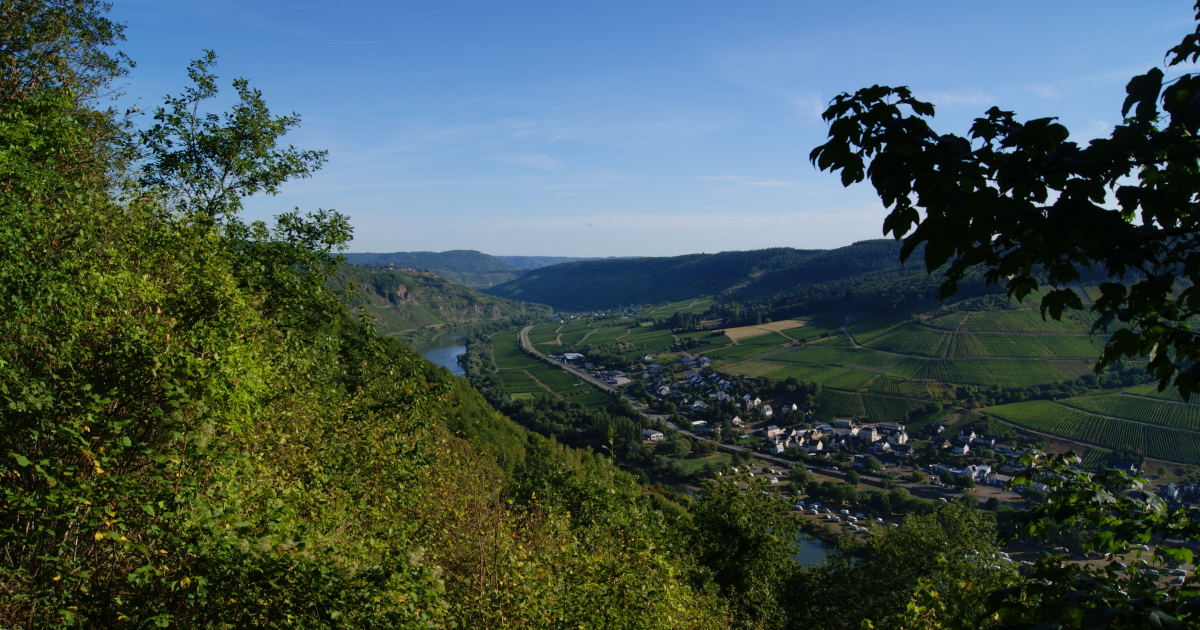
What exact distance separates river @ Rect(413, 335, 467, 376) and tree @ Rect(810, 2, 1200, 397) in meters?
98.9

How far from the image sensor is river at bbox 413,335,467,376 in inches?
4341

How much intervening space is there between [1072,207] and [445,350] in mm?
136974

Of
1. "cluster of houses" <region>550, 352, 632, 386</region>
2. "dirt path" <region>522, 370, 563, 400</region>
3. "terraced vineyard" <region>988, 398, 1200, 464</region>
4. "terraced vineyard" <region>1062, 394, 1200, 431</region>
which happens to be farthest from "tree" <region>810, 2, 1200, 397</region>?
"cluster of houses" <region>550, 352, 632, 386</region>

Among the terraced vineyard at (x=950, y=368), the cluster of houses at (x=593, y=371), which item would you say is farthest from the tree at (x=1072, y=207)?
the cluster of houses at (x=593, y=371)

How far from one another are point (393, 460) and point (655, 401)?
7824 centimetres

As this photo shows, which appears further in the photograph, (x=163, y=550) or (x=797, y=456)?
(x=797, y=456)

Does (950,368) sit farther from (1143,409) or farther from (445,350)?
(445,350)

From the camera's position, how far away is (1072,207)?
2.45 meters

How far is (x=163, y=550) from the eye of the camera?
4492 mm

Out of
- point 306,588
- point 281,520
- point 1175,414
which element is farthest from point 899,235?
point 1175,414

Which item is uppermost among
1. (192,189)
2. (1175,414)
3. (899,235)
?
(192,189)

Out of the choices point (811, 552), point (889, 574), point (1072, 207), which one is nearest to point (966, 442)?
point (811, 552)

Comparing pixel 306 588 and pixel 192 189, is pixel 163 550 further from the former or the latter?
pixel 192 189

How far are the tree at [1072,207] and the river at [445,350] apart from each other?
325ft
